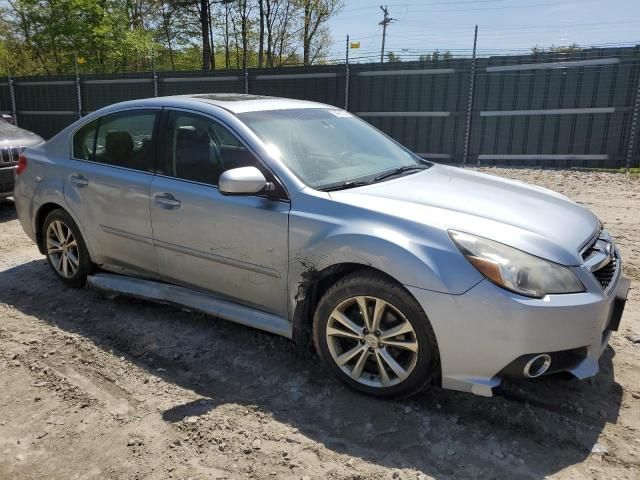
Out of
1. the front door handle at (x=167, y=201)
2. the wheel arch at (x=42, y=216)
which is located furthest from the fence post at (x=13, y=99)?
the front door handle at (x=167, y=201)

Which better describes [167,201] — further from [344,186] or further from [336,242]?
[336,242]

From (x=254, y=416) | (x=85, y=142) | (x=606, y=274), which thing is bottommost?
(x=254, y=416)

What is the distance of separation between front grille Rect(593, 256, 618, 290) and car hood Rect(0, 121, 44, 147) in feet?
24.2

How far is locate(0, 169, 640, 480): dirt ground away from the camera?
2455 mm

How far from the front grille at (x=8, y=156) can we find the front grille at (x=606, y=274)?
726 centimetres

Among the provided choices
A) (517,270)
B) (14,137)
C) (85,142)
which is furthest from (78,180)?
(14,137)

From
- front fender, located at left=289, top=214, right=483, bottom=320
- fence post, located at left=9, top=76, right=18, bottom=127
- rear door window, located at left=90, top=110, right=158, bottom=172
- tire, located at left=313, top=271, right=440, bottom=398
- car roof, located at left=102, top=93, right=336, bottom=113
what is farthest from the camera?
fence post, located at left=9, top=76, right=18, bottom=127

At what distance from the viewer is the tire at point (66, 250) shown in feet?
14.4

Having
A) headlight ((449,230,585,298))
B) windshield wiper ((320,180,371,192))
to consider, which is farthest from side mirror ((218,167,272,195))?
headlight ((449,230,585,298))

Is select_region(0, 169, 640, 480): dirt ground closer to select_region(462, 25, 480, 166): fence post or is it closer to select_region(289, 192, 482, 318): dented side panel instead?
select_region(289, 192, 482, 318): dented side panel

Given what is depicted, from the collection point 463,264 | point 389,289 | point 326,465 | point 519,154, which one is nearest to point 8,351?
point 326,465

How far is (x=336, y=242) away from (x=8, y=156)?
244 inches

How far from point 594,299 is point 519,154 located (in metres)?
9.62

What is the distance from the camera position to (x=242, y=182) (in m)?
3.02
